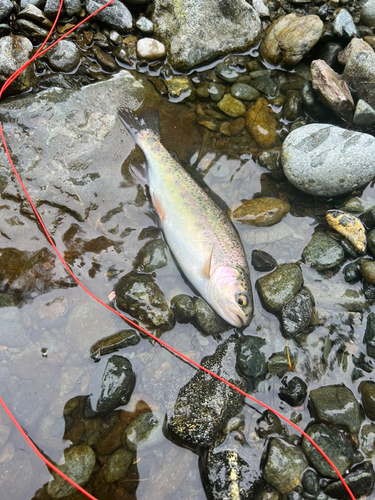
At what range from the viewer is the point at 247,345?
12.4 ft

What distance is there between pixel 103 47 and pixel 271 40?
257 cm

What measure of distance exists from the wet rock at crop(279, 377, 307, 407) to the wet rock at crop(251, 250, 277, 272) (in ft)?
4.41

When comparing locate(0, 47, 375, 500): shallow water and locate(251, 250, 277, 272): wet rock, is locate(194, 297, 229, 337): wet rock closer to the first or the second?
locate(0, 47, 375, 500): shallow water

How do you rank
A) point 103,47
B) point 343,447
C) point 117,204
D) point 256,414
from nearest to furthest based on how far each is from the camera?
point 343,447 < point 256,414 < point 117,204 < point 103,47

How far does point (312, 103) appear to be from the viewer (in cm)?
478

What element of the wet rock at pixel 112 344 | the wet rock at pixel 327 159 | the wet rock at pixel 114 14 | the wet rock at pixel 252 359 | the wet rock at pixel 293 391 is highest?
the wet rock at pixel 114 14

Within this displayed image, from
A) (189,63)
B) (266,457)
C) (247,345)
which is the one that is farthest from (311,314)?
(189,63)

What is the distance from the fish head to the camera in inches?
151

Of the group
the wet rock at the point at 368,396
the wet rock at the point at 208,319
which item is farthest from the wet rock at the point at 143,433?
the wet rock at the point at 368,396

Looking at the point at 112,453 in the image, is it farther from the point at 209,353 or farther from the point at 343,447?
the point at 343,447

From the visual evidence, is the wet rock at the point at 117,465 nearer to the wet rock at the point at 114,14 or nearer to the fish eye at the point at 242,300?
the fish eye at the point at 242,300

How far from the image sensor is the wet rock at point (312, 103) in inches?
188

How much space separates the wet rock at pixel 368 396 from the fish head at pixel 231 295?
1.45 metres

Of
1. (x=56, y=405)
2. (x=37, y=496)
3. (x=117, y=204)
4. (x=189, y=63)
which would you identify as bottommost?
(x=37, y=496)
